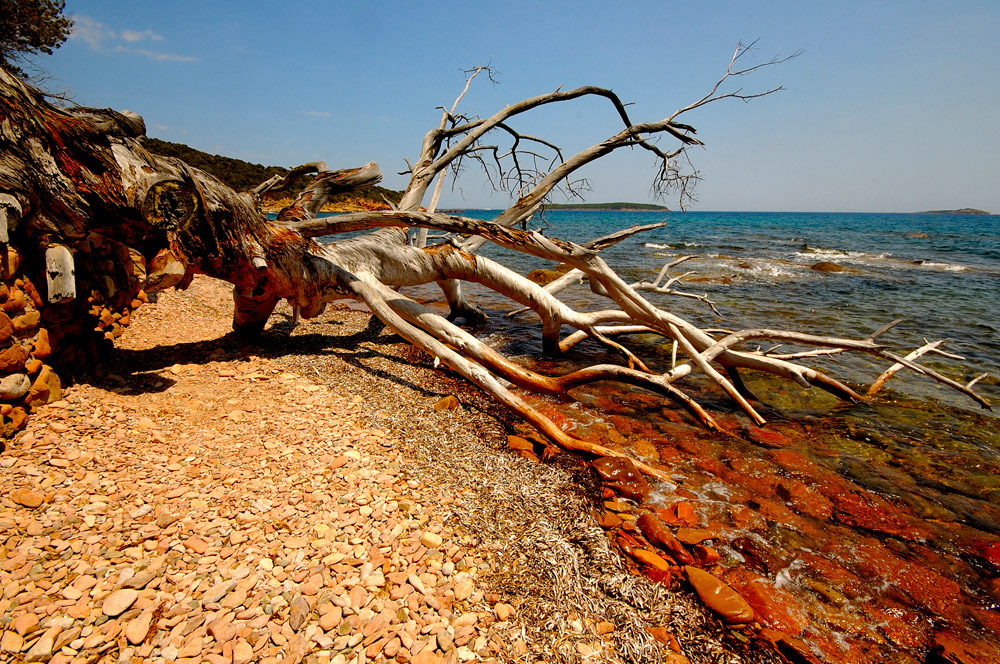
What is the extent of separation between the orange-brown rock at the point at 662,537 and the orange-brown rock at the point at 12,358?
4801mm

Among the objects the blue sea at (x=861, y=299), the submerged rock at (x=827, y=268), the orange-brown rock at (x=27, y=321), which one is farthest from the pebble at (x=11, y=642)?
the submerged rock at (x=827, y=268)

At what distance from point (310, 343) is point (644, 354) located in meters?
5.83

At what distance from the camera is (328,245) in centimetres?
534

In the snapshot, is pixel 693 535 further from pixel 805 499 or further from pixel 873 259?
pixel 873 259

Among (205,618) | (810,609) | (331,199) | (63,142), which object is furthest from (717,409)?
(63,142)

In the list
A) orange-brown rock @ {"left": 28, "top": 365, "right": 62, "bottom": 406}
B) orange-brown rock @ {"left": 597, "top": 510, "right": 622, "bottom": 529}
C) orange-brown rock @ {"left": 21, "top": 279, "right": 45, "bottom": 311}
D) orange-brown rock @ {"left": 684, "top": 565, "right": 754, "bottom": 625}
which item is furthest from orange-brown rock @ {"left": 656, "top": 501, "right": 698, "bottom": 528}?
orange-brown rock @ {"left": 21, "top": 279, "right": 45, "bottom": 311}

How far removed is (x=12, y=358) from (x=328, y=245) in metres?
2.96

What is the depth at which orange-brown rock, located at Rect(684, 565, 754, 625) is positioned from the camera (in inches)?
102

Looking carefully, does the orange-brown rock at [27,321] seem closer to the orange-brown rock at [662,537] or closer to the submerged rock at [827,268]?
the orange-brown rock at [662,537]

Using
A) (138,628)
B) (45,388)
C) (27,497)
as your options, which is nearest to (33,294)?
(45,388)

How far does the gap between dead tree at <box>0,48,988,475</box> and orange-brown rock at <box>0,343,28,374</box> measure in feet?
1.56

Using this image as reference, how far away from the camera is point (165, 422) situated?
3.55m

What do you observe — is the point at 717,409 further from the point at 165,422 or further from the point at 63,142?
the point at 63,142

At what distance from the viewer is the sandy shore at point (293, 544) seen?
6.92 ft
